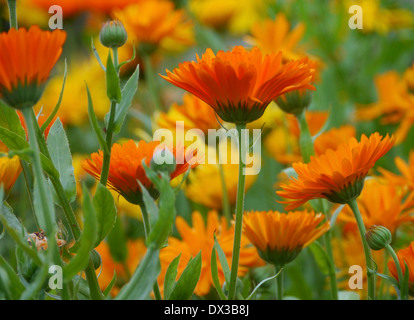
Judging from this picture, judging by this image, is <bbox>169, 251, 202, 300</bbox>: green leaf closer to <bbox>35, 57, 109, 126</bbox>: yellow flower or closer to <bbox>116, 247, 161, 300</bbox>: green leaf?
<bbox>116, 247, 161, 300</bbox>: green leaf

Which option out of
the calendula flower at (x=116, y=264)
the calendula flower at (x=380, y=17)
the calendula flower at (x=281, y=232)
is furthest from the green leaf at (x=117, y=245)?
the calendula flower at (x=380, y=17)

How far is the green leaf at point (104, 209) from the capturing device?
446mm

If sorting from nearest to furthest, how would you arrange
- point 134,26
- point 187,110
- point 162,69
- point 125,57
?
point 187,110 → point 134,26 → point 125,57 → point 162,69

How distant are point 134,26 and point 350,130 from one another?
0.37 m

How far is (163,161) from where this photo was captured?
0.44 m

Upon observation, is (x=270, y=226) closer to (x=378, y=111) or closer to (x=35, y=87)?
(x=35, y=87)

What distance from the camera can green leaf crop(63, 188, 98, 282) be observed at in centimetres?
39

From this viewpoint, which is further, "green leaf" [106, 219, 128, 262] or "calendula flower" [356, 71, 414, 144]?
"calendula flower" [356, 71, 414, 144]

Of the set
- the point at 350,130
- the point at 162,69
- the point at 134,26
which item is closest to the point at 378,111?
the point at 350,130

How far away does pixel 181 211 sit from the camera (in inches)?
38.8

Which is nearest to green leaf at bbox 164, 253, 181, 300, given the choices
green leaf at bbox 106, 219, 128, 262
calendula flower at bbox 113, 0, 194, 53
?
green leaf at bbox 106, 219, 128, 262

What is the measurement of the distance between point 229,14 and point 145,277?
1.35m

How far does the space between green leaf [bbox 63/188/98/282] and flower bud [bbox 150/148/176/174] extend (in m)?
0.06

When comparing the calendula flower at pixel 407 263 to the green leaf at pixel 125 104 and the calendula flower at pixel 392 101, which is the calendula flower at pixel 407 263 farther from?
the calendula flower at pixel 392 101
